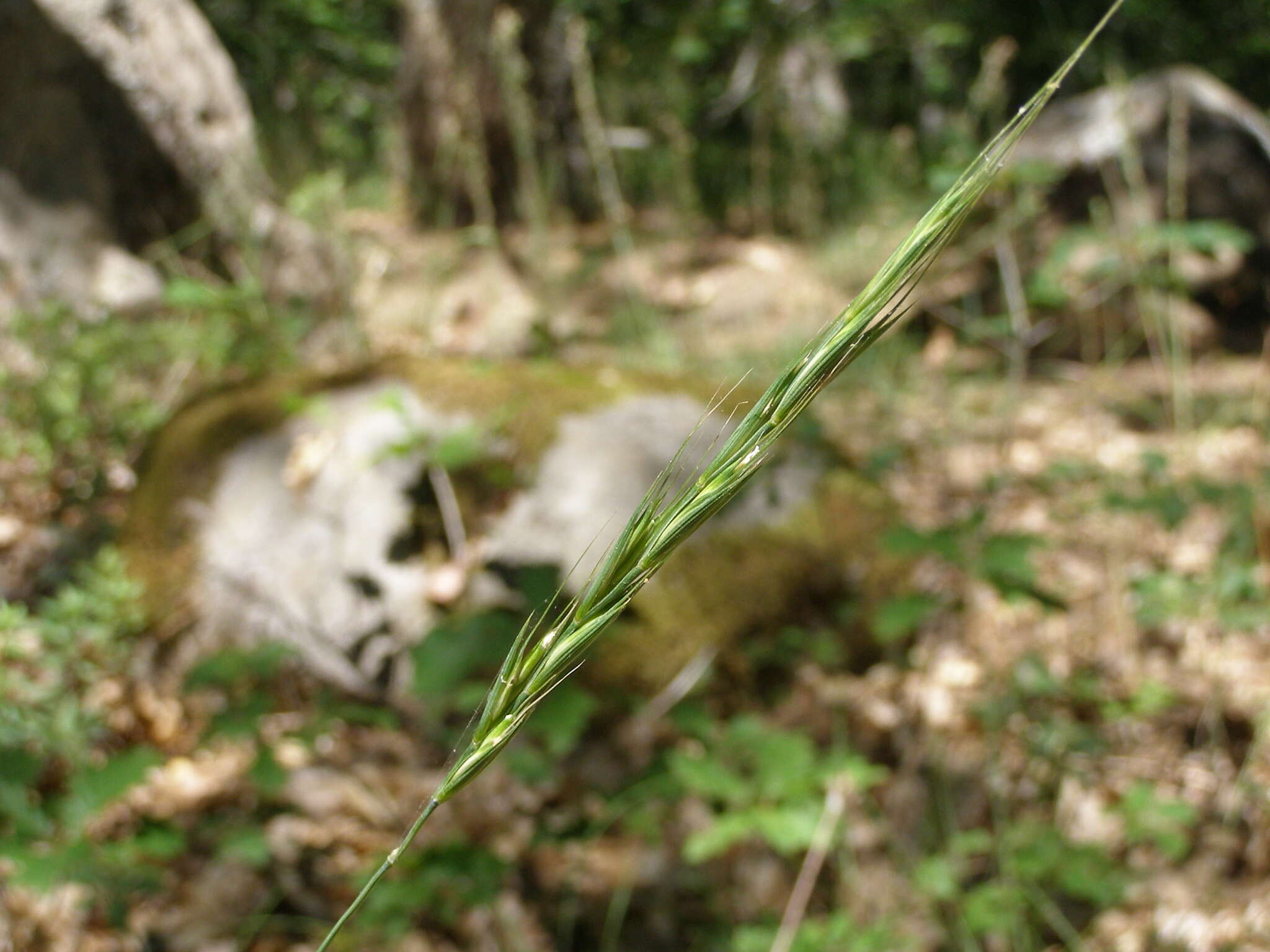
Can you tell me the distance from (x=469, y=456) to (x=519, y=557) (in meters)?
0.37

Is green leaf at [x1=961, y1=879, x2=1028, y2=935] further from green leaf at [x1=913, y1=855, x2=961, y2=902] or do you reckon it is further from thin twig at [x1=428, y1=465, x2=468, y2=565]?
thin twig at [x1=428, y1=465, x2=468, y2=565]

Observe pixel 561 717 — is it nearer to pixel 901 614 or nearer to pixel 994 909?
pixel 901 614

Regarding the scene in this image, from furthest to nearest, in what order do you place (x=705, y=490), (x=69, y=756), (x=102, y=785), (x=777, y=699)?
(x=777, y=699), (x=69, y=756), (x=102, y=785), (x=705, y=490)

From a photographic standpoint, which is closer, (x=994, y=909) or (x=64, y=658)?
(x=994, y=909)

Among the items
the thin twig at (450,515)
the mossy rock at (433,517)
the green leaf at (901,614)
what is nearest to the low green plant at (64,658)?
the mossy rock at (433,517)

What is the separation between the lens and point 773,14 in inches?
221

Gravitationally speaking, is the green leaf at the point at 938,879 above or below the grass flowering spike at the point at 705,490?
below

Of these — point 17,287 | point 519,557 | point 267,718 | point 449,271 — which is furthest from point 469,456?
point 449,271

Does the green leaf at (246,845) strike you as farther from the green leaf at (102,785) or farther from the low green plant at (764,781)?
the low green plant at (764,781)

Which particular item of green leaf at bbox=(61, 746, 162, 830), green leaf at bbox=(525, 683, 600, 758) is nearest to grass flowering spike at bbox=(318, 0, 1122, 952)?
green leaf at bbox=(525, 683, 600, 758)

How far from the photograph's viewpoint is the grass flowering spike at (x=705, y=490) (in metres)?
0.40

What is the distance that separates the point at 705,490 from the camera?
43 cm

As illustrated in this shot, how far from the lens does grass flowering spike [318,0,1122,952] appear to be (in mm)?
395

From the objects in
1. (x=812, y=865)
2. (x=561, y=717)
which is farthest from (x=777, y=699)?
(x=561, y=717)
